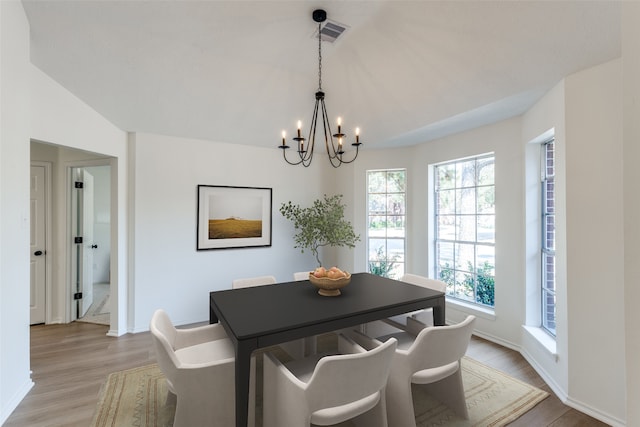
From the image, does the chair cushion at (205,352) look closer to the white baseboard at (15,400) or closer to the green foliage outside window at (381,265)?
the white baseboard at (15,400)

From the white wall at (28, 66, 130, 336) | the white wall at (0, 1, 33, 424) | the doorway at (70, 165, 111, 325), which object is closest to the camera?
the white wall at (0, 1, 33, 424)

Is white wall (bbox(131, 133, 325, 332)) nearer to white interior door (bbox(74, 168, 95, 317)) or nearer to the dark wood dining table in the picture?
white interior door (bbox(74, 168, 95, 317))

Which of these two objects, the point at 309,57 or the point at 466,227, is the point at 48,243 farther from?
the point at 466,227

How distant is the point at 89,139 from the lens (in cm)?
299

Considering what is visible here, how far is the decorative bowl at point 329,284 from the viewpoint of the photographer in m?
2.31

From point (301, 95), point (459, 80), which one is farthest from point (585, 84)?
point (301, 95)

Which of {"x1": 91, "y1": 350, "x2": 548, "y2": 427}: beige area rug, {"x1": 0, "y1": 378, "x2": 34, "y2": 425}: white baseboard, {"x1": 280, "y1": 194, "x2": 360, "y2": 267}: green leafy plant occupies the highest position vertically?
{"x1": 280, "y1": 194, "x2": 360, "y2": 267}: green leafy plant

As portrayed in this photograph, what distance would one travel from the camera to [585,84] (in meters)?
2.16

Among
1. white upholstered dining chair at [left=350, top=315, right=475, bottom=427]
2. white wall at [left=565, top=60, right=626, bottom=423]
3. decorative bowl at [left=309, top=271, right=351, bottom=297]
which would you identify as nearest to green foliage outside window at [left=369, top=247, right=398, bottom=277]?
decorative bowl at [left=309, top=271, right=351, bottom=297]

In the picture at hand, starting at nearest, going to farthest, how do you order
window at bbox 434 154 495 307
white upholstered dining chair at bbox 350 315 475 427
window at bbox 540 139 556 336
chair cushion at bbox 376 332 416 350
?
white upholstered dining chair at bbox 350 315 475 427
chair cushion at bbox 376 332 416 350
window at bbox 540 139 556 336
window at bbox 434 154 495 307

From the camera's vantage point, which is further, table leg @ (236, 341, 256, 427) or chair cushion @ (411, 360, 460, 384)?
chair cushion @ (411, 360, 460, 384)

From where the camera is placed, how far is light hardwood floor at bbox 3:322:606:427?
80.7 inches

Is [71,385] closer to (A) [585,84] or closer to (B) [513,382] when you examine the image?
(B) [513,382]

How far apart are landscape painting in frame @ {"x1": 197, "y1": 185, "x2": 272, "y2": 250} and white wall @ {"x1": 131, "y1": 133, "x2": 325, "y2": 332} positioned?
88 mm
